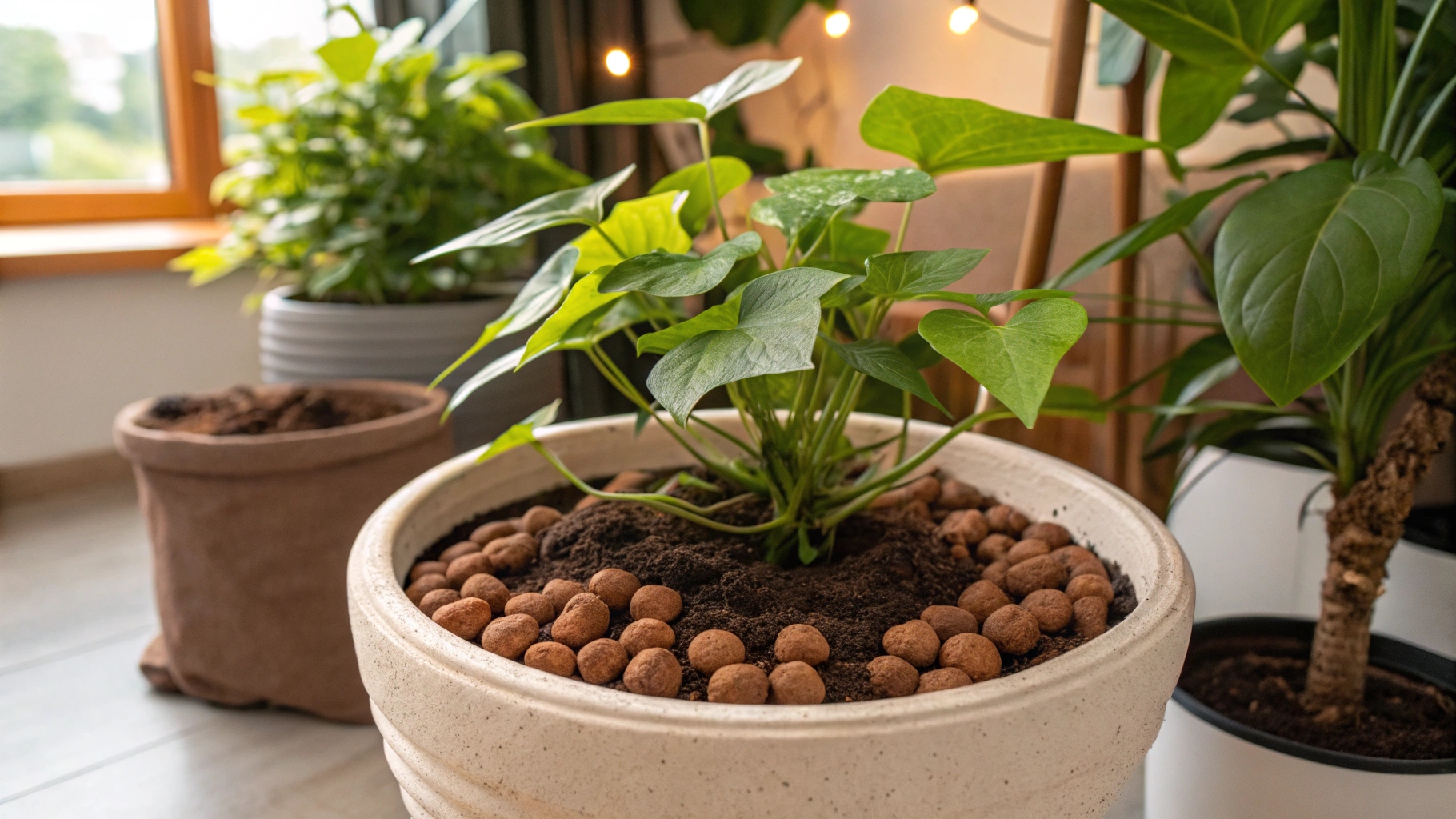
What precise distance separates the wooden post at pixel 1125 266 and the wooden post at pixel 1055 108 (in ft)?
0.30

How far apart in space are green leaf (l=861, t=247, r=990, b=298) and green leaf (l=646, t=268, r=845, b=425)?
47mm

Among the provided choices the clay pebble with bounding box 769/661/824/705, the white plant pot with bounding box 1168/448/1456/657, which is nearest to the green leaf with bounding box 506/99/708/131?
the clay pebble with bounding box 769/661/824/705

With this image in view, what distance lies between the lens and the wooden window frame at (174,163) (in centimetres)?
209

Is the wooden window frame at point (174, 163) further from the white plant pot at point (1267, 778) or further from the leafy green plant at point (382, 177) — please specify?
the white plant pot at point (1267, 778)

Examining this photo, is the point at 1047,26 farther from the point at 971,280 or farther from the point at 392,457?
the point at 392,457

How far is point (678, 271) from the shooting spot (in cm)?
47

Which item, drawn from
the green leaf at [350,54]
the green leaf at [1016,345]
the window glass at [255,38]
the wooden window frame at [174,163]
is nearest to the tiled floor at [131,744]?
the green leaf at [1016,345]

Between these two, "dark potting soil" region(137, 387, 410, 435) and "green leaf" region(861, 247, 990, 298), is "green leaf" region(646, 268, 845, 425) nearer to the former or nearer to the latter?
"green leaf" region(861, 247, 990, 298)

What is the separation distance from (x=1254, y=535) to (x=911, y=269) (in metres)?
0.80

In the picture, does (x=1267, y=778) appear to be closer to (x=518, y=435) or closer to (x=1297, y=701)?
(x=1297, y=701)

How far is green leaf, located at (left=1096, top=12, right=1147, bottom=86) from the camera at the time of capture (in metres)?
0.92

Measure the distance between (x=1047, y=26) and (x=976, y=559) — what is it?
1.42 m

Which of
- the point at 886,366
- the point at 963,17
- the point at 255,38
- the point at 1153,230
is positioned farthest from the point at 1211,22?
the point at 255,38

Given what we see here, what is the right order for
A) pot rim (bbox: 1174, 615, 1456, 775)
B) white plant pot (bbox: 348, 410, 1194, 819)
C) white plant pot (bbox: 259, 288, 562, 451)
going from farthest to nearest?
1. white plant pot (bbox: 259, 288, 562, 451)
2. pot rim (bbox: 1174, 615, 1456, 775)
3. white plant pot (bbox: 348, 410, 1194, 819)
